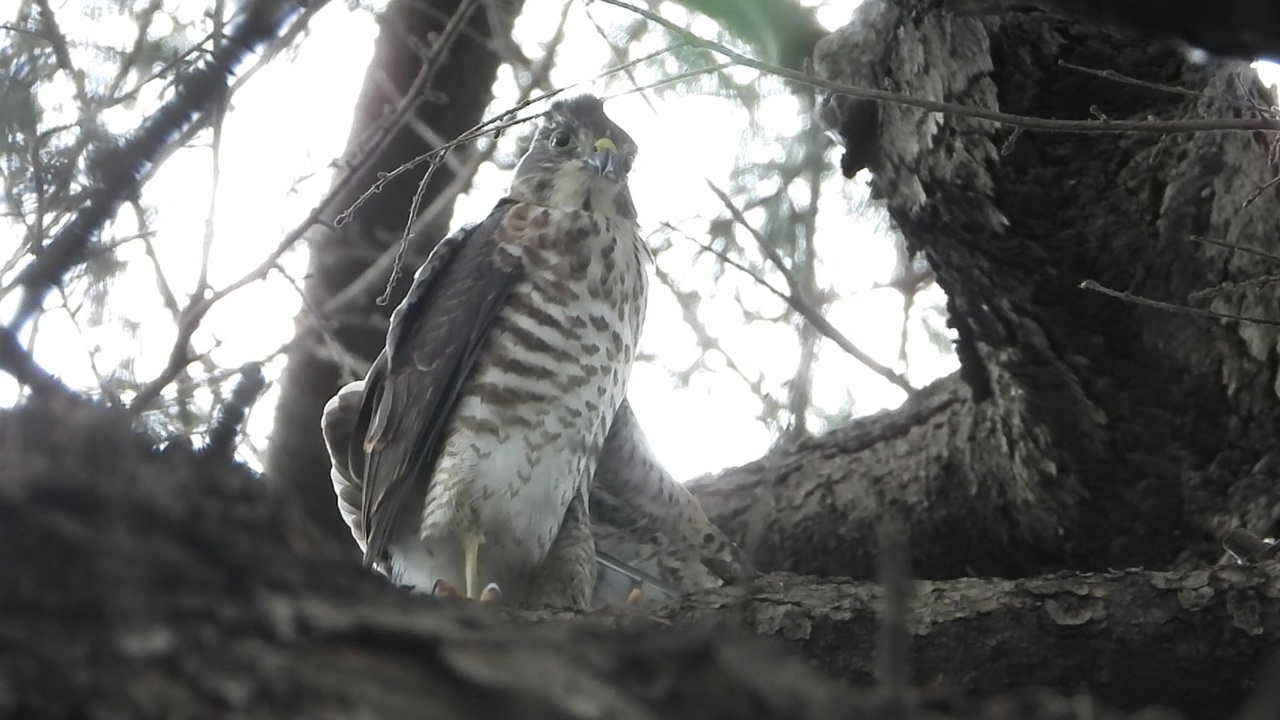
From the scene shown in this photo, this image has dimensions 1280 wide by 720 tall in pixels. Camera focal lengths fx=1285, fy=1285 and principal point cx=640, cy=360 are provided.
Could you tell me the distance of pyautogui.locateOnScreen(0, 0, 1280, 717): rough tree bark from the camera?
88cm

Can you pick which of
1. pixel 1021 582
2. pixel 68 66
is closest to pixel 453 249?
pixel 68 66

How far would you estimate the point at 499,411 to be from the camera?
135 inches

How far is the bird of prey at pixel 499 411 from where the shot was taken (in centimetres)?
339

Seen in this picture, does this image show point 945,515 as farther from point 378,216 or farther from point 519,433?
point 378,216

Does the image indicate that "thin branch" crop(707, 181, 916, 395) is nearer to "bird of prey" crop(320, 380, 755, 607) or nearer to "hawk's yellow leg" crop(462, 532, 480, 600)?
"bird of prey" crop(320, 380, 755, 607)

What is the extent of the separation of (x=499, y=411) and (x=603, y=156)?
1076mm

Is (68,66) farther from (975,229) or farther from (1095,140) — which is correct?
(1095,140)

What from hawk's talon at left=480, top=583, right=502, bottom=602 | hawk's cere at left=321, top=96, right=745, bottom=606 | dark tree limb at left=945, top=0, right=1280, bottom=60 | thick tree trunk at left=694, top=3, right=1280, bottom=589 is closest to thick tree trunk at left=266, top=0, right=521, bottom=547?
hawk's cere at left=321, top=96, right=745, bottom=606

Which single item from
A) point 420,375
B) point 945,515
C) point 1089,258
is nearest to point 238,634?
point 1089,258

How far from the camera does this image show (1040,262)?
291cm

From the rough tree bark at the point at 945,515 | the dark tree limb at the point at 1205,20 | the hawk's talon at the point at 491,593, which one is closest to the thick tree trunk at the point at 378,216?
the hawk's talon at the point at 491,593

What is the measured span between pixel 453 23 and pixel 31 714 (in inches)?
121

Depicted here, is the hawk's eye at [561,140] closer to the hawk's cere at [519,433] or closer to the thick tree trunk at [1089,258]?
the hawk's cere at [519,433]

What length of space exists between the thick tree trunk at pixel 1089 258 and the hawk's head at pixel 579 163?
1.19 meters
